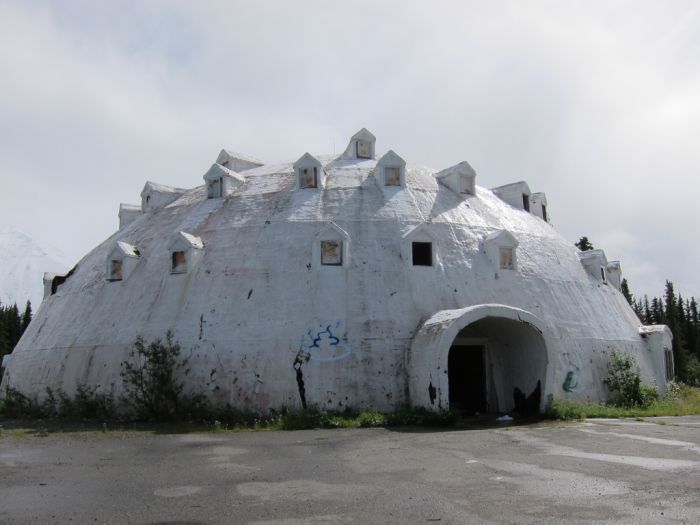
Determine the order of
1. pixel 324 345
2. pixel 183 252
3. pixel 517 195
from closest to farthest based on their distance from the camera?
pixel 324 345, pixel 183 252, pixel 517 195

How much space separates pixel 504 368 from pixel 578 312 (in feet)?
12.3

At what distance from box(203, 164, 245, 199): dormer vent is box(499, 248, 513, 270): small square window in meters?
10.6

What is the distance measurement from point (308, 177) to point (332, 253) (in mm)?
4163

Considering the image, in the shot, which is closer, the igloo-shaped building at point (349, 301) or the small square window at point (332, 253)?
the igloo-shaped building at point (349, 301)

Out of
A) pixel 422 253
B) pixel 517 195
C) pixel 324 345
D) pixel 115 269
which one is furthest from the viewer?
pixel 517 195

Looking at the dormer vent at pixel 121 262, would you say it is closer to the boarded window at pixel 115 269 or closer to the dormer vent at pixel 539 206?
the boarded window at pixel 115 269

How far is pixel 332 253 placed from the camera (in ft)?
64.4

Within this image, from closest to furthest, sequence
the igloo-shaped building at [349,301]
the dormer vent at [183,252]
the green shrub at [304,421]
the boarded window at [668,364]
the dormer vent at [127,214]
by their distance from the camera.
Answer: the green shrub at [304,421] < the igloo-shaped building at [349,301] < the dormer vent at [183,252] < the boarded window at [668,364] < the dormer vent at [127,214]

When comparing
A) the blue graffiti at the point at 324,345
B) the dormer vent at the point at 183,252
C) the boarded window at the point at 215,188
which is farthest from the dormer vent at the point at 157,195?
the blue graffiti at the point at 324,345

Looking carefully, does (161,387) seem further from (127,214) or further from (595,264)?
(595,264)

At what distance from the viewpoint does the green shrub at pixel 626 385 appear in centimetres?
2034

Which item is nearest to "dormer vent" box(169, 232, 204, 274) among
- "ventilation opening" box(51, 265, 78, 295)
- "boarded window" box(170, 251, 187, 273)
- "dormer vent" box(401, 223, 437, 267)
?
"boarded window" box(170, 251, 187, 273)

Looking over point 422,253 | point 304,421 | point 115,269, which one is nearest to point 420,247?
point 422,253

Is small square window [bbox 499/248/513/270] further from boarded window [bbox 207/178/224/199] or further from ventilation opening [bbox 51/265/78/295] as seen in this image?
ventilation opening [bbox 51/265/78/295]
